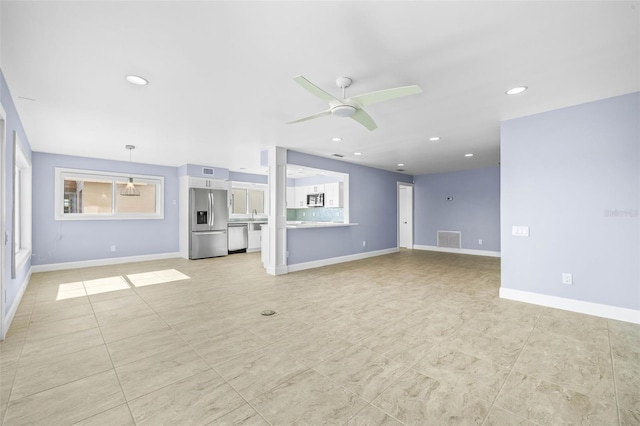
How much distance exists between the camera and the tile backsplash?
8.47m

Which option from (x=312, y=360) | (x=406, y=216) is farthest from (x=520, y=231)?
(x=406, y=216)

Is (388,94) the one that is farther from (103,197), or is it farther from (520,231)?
Result: (103,197)

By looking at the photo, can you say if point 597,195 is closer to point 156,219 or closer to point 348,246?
point 348,246

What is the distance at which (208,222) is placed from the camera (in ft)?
25.3

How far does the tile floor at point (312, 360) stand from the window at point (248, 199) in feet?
17.2

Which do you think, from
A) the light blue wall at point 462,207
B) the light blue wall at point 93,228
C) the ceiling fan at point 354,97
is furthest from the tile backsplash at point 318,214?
the ceiling fan at point 354,97

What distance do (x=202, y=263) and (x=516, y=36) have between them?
6954 mm

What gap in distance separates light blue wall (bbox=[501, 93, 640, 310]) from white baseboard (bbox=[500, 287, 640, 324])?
0.18ft

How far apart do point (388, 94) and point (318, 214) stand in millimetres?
A: 7077

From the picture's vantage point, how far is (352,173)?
729cm

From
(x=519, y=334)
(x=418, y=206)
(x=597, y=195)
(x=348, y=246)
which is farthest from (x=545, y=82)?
(x=418, y=206)

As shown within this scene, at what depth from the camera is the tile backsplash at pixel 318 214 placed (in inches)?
333

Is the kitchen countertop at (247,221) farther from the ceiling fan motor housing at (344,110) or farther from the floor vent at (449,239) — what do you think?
the ceiling fan motor housing at (344,110)

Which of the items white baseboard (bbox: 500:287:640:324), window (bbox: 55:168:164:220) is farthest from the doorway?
window (bbox: 55:168:164:220)
